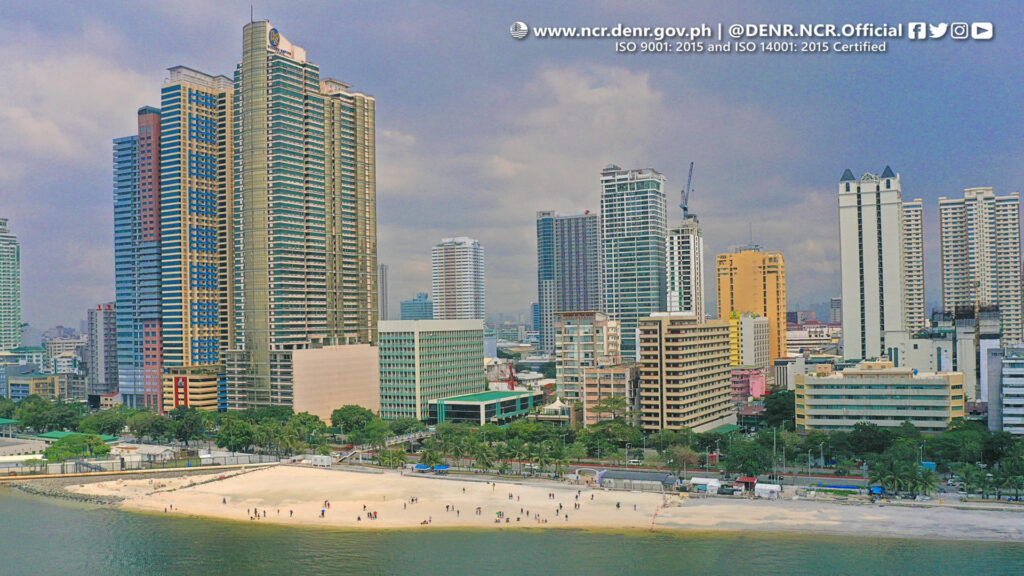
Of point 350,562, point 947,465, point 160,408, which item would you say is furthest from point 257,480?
point 947,465

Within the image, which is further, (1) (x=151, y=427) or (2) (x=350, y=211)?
(2) (x=350, y=211)

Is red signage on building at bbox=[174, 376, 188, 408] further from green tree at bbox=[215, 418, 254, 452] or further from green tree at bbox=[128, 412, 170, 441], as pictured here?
green tree at bbox=[215, 418, 254, 452]

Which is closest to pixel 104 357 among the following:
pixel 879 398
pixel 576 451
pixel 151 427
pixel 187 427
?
pixel 151 427

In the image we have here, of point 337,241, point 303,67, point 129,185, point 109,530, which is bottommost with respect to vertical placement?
point 109,530

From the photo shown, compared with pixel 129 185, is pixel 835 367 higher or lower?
lower

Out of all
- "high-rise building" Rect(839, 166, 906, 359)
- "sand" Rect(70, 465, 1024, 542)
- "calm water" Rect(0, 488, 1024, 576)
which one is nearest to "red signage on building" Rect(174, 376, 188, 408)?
"sand" Rect(70, 465, 1024, 542)

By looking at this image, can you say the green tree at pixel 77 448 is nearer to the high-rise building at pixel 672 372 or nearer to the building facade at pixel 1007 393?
the high-rise building at pixel 672 372

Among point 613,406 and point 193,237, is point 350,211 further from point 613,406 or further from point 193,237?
point 613,406

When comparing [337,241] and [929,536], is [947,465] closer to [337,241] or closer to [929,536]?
[929,536]
